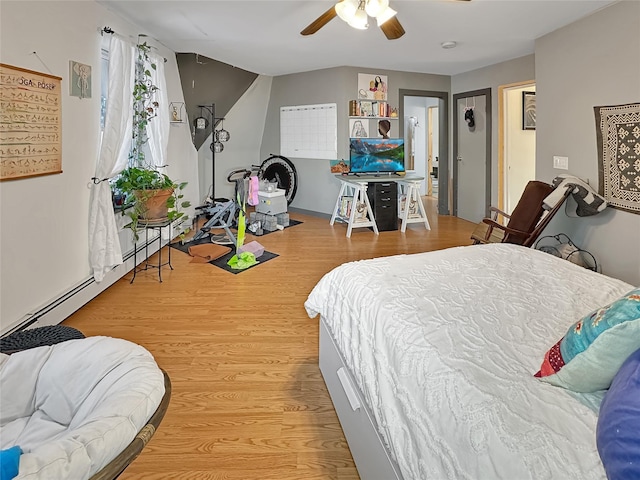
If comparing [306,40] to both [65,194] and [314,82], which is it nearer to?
[314,82]

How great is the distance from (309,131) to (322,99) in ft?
1.84

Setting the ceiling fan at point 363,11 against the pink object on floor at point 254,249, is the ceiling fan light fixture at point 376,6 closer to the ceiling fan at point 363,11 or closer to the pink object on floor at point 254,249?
the ceiling fan at point 363,11

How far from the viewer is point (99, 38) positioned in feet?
11.7

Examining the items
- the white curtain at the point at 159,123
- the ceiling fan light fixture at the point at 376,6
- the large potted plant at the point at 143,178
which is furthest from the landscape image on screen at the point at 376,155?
the ceiling fan light fixture at the point at 376,6

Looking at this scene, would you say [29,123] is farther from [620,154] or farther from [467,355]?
[620,154]

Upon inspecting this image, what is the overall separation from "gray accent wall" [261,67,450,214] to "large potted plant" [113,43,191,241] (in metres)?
2.86

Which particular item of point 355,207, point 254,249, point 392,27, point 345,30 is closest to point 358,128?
point 355,207

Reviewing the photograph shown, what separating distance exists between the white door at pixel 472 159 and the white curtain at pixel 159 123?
14.9ft

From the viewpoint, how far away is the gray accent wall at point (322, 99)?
21.3 feet

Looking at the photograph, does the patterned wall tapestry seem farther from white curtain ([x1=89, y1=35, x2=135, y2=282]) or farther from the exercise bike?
the exercise bike

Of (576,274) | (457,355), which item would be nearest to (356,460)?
(457,355)

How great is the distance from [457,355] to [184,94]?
227 inches

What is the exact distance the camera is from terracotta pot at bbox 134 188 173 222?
387 centimetres

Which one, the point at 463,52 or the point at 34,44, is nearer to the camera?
the point at 34,44
